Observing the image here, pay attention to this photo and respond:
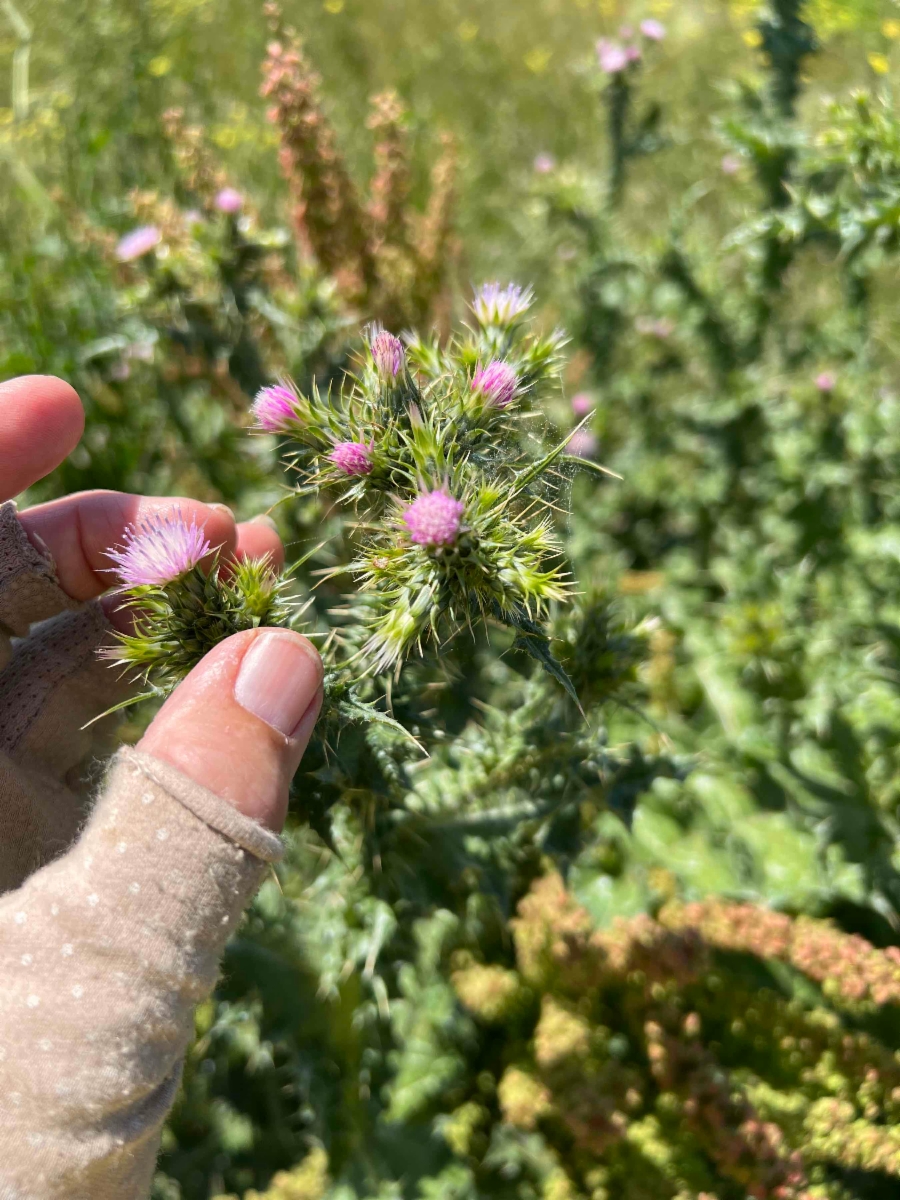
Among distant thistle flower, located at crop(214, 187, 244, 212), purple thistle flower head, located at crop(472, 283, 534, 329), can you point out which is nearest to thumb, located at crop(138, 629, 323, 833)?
purple thistle flower head, located at crop(472, 283, 534, 329)

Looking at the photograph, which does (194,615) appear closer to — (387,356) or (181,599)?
(181,599)

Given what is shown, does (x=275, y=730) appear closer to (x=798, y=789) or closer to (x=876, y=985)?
(x=876, y=985)

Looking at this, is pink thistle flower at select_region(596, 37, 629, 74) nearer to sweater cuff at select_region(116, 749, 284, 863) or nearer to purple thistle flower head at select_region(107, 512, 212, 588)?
purple thistle flower head at select_region(107, 512, 212, 588)

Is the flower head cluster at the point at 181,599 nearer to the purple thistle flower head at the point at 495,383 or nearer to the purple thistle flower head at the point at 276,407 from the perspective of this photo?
the purple thistle flower head at the point at 276,407

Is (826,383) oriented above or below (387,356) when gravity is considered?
below

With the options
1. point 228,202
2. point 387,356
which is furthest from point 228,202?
point 387,356

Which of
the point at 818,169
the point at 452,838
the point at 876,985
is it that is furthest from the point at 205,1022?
the point at 818,169
